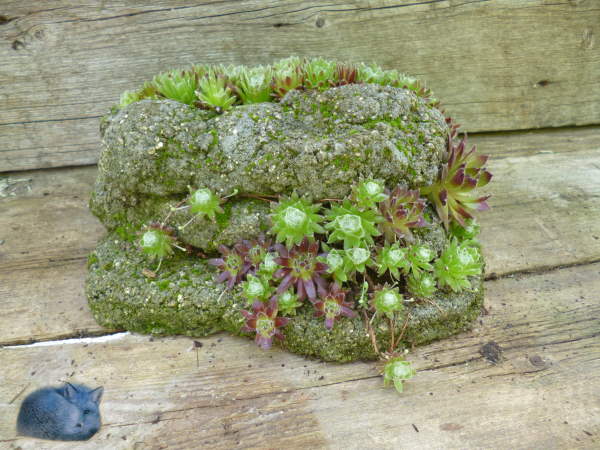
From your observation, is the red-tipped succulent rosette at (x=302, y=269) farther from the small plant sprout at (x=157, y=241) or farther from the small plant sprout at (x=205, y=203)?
the small plant sprout at (x=157, y=241)

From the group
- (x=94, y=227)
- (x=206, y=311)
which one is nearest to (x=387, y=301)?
(x=206, y=311)

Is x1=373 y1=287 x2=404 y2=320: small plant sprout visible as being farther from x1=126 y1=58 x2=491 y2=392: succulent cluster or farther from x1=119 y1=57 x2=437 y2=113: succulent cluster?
x1=119 y1=57 x2=437 y2=113: succulent cluster

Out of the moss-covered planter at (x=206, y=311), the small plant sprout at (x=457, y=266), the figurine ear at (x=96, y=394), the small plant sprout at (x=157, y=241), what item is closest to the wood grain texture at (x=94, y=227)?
the moss-covered planter at (x=206, y=311)

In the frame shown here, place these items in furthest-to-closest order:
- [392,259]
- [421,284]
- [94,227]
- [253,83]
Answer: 1. [94,227]
2. [253,83]
3. [421,284]
4. [392,259]

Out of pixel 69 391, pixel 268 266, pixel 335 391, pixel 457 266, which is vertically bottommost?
pixel 335 391

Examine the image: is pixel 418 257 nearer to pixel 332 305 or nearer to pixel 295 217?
pixel 332 305

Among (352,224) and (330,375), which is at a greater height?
(352,224)

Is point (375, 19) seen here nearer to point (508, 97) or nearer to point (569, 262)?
point (508, 97)

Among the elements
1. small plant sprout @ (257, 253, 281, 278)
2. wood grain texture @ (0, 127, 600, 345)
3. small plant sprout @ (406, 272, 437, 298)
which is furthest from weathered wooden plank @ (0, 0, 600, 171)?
small plant sprout @ (406, 272, 437, 298)
